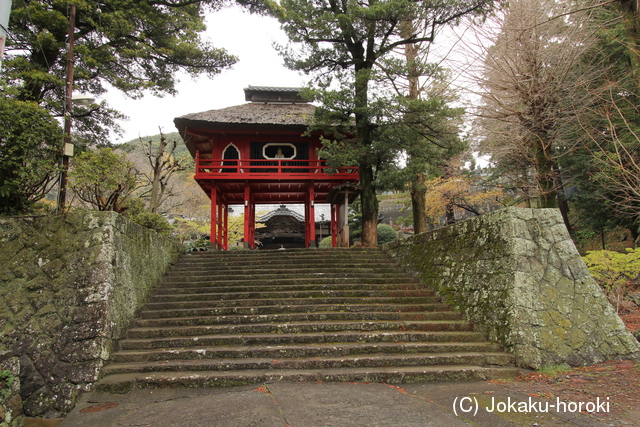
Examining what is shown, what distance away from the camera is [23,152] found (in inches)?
226

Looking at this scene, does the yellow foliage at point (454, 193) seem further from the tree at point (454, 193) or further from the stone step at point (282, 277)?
the stone step at point (282, 277)

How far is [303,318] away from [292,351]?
1.13 metres

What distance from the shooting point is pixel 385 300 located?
706 centimetres

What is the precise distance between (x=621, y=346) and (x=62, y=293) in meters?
7.77

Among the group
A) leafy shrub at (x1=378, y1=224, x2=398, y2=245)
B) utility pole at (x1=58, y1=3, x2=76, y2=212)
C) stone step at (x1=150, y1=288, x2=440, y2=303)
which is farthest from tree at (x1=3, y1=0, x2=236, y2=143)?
leafy shrub at (x1=378, y1=224, x2=398, y2=245)

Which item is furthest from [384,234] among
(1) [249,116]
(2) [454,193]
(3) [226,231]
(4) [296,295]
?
(4) [296,295]

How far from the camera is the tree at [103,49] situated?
8812mm

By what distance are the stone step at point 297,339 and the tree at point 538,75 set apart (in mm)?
4977

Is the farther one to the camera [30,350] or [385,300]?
[385,300]

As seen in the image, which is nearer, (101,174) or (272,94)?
(101,174)

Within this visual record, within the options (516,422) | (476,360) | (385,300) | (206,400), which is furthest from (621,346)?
(206,400)

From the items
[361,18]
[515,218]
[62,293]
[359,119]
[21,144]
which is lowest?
[62,293]

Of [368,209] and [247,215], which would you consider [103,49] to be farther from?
[368,209]

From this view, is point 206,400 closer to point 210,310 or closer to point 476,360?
point 210,310
